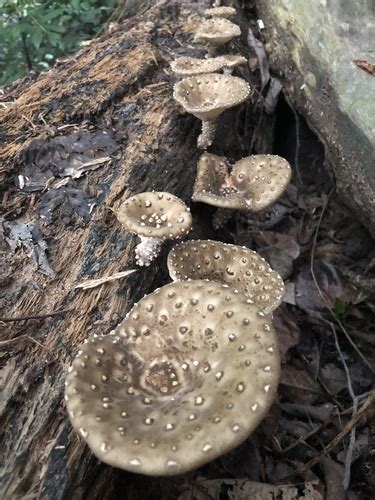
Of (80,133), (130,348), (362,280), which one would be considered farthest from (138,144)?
(362,280)

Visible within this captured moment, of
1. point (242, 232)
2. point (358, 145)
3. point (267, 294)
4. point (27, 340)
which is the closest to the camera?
point (27, 340)

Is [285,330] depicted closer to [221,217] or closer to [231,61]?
[221,217]

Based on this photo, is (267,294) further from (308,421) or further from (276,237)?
(276,237)

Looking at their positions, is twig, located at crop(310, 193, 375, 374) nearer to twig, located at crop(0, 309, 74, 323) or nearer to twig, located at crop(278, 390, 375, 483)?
twig, located at crop(278, 390, 375, 483)

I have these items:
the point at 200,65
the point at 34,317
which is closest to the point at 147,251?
the point at 34,317

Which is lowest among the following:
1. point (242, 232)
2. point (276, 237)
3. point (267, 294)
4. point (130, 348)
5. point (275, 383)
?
point (276, 237)

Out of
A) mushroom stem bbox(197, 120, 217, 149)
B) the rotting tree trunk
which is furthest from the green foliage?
mushroom stem bbox(197, 120, 217, 149)
